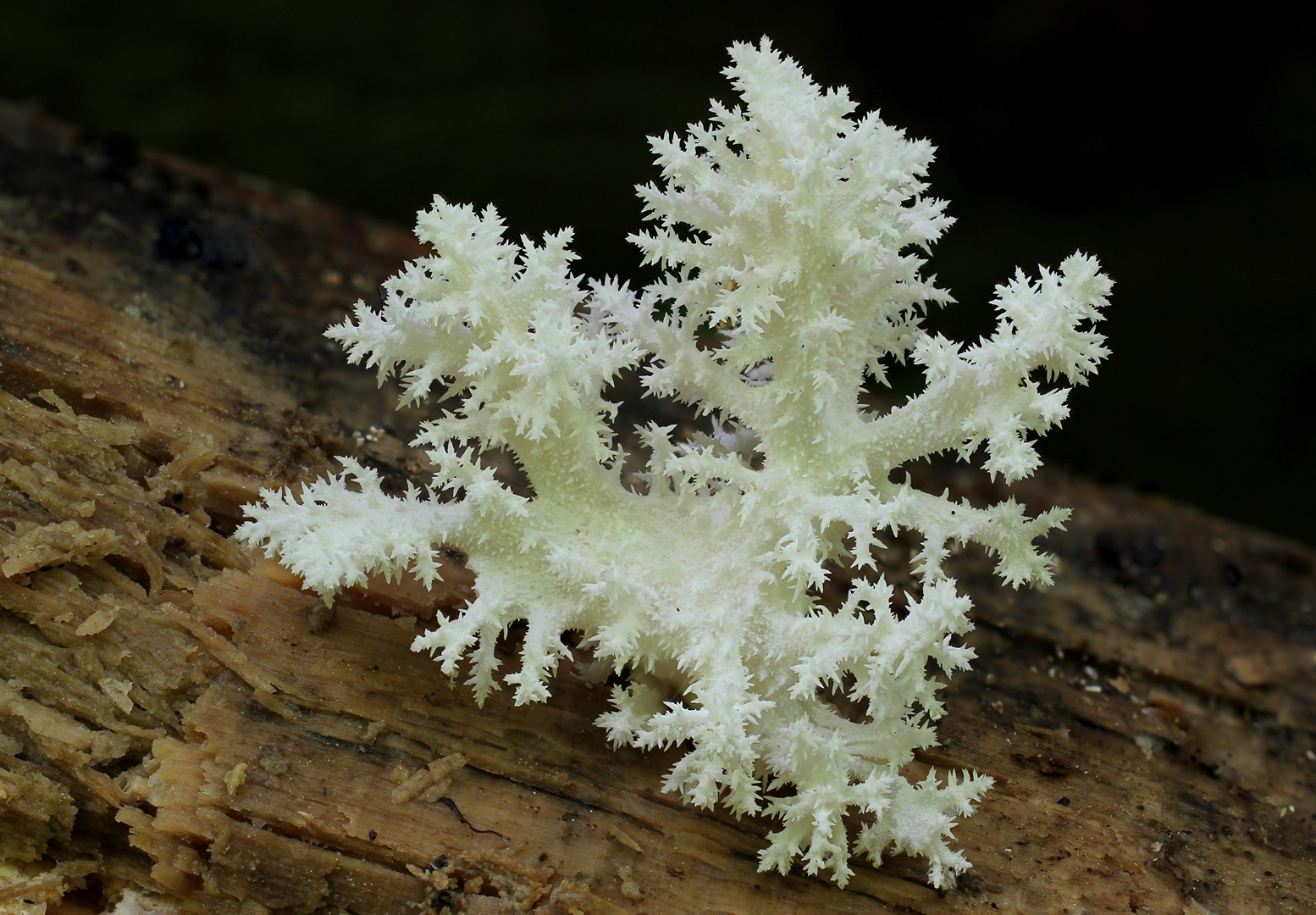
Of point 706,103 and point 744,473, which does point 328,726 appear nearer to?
point 744,473

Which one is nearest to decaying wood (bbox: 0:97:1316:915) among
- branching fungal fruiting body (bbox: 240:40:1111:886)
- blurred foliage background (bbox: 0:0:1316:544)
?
branching fungal fruiting body (bbox: 240:40:1111:886)

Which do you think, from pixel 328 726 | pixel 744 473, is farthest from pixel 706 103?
pixel 328 726

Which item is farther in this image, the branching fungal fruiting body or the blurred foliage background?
the blurred foliage background

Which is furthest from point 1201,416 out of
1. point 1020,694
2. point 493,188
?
point 493,188

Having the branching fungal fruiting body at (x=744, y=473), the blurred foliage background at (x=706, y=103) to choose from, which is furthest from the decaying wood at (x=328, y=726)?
the blurred foliage background at (x=706, y=103)

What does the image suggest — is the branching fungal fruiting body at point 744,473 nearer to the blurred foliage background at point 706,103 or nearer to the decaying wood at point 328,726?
the decaying wood at point 328,726

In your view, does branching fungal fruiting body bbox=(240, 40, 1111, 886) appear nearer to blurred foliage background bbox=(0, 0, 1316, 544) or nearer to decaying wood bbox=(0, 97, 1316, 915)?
decaying wood bbox=(0, 97, 1316, 915)
